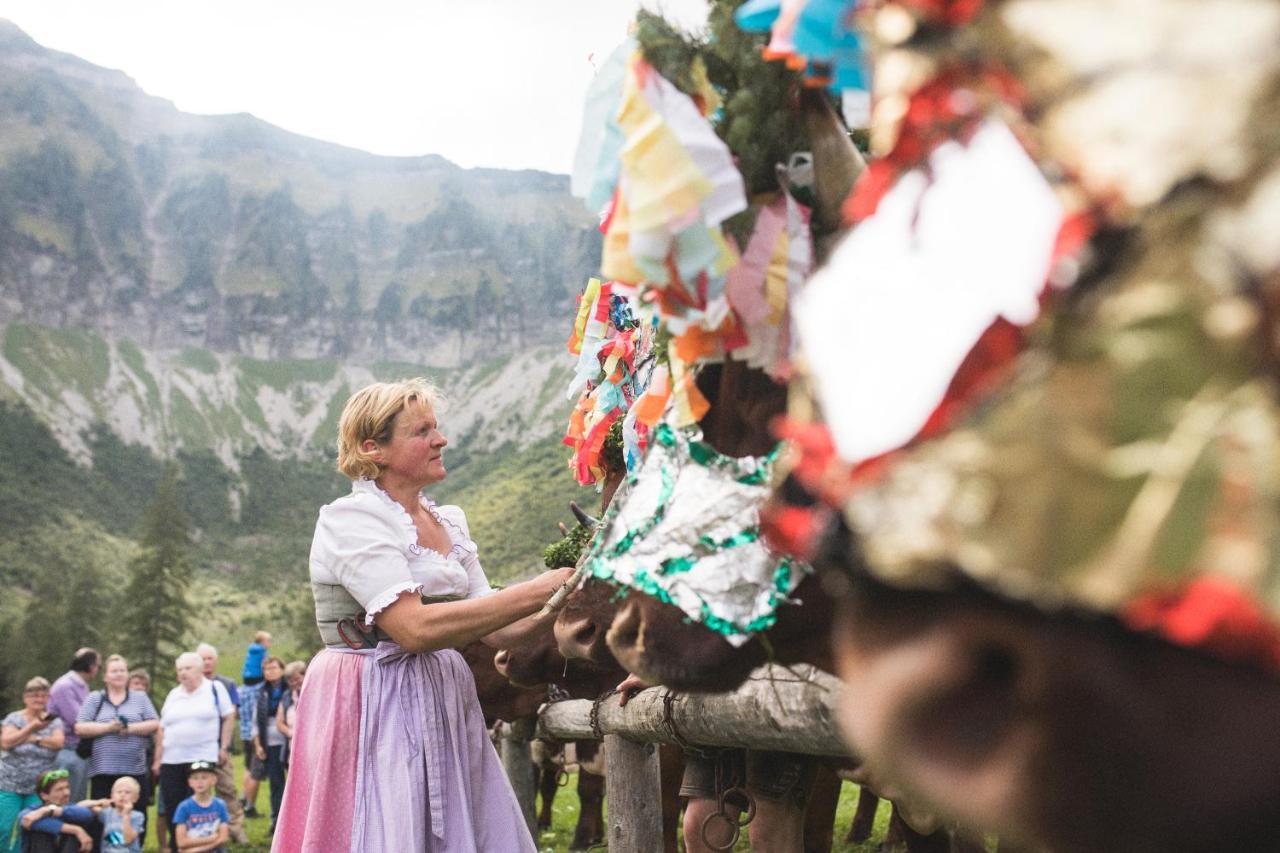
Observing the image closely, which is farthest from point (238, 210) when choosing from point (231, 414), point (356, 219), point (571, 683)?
point (571, 683)

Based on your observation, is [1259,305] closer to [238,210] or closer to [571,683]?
[571,683]

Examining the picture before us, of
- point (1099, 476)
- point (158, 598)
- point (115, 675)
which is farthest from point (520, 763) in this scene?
point (158, 598)

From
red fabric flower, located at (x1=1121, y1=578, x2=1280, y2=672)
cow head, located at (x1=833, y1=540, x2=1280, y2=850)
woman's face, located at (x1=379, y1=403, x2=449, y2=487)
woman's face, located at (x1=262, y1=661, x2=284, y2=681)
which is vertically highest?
red fabric flower, located at (x1=1121, y1=578, x2=1280, y2=672)

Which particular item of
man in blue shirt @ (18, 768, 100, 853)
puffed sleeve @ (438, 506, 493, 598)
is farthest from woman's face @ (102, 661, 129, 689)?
puffed sleeve @ (438, 506, 493, 598)

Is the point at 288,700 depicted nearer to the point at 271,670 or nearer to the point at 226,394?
the point at 271,670

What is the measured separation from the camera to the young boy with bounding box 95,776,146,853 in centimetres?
923

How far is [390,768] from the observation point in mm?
3723

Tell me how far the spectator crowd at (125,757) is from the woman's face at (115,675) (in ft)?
0.04

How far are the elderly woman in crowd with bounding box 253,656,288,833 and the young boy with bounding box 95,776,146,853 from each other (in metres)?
2.89

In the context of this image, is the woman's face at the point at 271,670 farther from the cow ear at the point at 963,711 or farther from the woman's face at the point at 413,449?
the cow ear at the point at 963,711

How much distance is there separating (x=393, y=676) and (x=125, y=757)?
8178 millimetres

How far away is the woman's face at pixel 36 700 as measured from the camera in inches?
396

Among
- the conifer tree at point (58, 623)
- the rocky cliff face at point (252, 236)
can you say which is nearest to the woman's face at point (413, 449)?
the conifer tree at point (58, 623)

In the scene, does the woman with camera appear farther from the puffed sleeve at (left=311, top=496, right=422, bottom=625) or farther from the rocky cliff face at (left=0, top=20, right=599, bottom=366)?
the rocky cliff face at (left=0, top=20, right=599, bottom=366)
